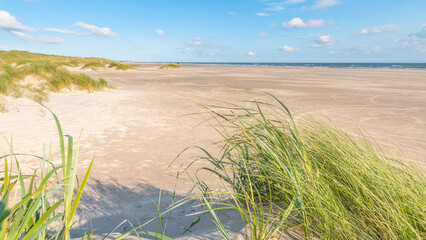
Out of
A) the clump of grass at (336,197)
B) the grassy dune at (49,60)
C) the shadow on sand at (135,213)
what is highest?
the grassy dune at (49,60)

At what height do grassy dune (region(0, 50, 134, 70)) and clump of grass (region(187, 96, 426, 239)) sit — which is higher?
grassy dune (region(0, 50, 134, 70))

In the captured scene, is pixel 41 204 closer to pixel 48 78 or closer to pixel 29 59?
pixel 48 78

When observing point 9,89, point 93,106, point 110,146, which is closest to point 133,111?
point 93,106

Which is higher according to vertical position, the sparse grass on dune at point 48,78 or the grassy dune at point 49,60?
the grassy dune at point 49,60

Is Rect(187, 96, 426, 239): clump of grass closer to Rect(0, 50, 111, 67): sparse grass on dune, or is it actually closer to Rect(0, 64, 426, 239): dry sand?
Rect(0, 64, 426, 239): dry sand

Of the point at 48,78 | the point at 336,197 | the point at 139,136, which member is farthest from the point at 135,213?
the point at 48,78

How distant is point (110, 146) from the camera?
422 centimetres

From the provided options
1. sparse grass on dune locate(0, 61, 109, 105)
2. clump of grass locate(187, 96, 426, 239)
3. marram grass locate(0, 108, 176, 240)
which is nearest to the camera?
marram grass locate(0, 108, 176, 240)

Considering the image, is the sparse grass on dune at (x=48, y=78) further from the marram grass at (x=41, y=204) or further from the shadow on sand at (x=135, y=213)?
the marram grass at (x=41, y=204)

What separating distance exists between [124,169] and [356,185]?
2926 millimetres

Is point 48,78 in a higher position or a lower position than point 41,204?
higher

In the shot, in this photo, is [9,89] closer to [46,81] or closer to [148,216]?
[46,81]

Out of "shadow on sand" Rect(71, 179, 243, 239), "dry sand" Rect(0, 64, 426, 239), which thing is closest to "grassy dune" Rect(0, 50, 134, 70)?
"dry sand" Rect(0, 64, 426, 239)

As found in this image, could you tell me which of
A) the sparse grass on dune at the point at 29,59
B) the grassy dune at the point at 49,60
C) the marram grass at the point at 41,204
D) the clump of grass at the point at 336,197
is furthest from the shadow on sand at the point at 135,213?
the sparse grass on dune at the point at 29,59
